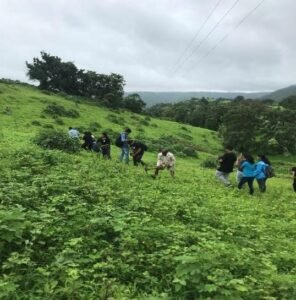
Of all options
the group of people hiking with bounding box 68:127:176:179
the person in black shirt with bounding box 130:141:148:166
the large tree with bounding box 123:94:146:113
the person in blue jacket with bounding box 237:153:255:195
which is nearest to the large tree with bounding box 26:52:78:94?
the large tree with bounding box 123:94:146:113

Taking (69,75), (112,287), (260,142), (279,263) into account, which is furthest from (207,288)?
(69,75)

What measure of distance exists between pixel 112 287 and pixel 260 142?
196 feet

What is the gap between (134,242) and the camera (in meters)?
8.84

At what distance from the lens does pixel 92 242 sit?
887cm

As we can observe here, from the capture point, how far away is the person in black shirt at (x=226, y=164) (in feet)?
71.4

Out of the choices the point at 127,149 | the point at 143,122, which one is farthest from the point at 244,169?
the point at 143,122

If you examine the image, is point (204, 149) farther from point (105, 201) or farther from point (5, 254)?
point (5, 254)

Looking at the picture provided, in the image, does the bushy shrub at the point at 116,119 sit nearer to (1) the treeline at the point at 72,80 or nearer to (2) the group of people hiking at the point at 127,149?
(1) the treeline at the point at 72,80

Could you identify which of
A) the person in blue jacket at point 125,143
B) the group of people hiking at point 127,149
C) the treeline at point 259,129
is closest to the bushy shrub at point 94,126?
the treeline at point 259,129

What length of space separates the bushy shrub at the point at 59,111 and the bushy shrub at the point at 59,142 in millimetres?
23960

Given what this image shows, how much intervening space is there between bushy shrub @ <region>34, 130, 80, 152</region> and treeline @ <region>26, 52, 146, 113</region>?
2017 inches

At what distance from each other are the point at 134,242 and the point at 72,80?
7786cm

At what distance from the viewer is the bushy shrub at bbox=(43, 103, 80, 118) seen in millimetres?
53844

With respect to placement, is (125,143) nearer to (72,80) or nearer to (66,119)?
(66,119)
